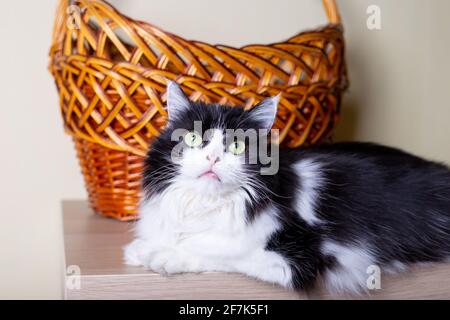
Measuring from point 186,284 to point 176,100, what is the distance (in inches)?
12.7

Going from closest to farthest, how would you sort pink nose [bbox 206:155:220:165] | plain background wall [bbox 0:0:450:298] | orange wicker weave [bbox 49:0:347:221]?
pink nose [bbox 206:155:220:165] < orange wicker weave [bbox 49:0:347:221] < plain background wall [bbox 0:0:450:298]

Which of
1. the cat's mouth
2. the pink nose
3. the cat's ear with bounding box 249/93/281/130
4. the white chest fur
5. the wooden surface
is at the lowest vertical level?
the wooden surface

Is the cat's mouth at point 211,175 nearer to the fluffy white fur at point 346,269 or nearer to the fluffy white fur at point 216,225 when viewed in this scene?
the fluffy white fur at point 216,225

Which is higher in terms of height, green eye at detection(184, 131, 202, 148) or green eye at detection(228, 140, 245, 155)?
green eye at detection(184, 131, 202, 148)

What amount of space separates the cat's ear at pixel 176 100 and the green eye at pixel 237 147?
115 millimetres

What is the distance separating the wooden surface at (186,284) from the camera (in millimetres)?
936

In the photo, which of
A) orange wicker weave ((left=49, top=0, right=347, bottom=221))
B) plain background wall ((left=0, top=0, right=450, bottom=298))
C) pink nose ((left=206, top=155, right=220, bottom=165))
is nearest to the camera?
pink nose ((left=206, top=155, right=220, bottom=165))

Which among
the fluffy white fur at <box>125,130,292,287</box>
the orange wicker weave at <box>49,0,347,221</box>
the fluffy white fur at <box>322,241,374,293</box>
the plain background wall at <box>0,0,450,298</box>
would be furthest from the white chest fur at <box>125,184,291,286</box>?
the plain background wall at <box>0,0,450,298</box>

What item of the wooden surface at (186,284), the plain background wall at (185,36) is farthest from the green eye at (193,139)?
the plain background wall at (185,36)

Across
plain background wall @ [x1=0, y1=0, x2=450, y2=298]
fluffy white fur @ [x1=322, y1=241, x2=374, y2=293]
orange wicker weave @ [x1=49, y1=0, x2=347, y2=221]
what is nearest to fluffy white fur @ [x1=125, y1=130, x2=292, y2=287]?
fluffy white fur @ [x1=322, y1=241, x2=374, y2=293]

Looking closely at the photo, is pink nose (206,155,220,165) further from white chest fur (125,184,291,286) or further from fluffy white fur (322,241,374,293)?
fluffy white fur (322,241,374,293)

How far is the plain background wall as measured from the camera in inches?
63.4

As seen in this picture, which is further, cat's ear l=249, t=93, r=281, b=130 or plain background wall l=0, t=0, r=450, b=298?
plain background wall l=0, t=0, r=450, b=298

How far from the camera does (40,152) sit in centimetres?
165
